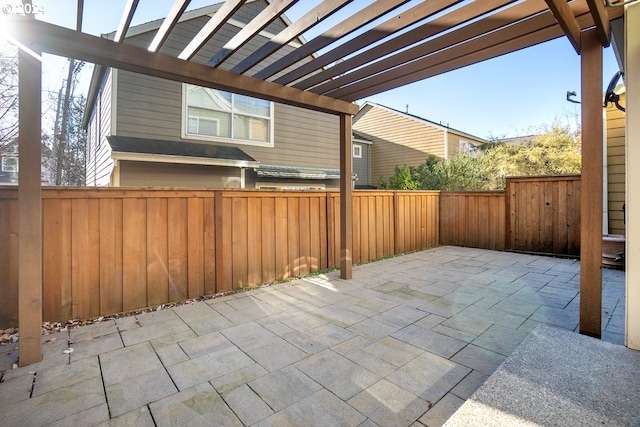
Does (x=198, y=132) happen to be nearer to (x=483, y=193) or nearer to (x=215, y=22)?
(x=215, y=22)

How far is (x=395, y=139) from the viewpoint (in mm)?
14625

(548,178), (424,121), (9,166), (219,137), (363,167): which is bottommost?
(548,178)

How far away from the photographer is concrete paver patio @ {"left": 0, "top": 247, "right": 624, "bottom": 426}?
5.78 feet

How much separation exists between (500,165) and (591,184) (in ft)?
28.2

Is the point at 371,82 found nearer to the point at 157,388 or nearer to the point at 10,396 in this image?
the point at 157,388

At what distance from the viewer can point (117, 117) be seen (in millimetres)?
5797

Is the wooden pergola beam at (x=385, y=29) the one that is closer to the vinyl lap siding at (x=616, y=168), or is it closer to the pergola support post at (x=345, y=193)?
the pergola support post at (x=345, y=193)

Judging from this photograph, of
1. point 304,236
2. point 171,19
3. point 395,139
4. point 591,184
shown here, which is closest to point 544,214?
point 591,184

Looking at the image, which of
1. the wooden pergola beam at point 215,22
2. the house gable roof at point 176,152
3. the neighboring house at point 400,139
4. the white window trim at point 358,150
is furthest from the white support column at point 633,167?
the white window trim at point 358,150

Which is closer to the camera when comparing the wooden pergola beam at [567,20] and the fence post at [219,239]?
the wooden pergola beam at [567,20]

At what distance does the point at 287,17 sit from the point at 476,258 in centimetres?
715

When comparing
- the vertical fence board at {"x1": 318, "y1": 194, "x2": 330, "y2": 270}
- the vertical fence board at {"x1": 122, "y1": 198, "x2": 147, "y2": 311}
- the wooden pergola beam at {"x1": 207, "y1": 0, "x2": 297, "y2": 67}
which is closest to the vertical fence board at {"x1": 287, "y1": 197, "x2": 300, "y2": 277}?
the vertical fence board at {"x1": 318, "y1": 194, "x2": 330, "y2": 270}

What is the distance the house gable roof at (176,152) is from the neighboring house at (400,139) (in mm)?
8856

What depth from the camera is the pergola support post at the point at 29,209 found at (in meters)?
2.27
